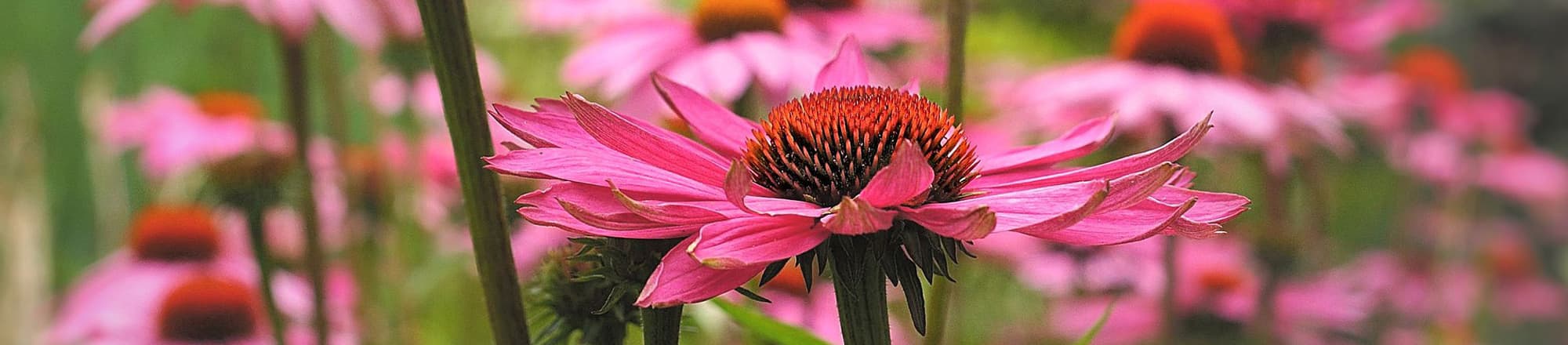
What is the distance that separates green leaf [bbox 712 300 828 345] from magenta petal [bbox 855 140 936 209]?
0.21 feet

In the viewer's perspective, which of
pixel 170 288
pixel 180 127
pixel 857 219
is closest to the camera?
pixel 857 219

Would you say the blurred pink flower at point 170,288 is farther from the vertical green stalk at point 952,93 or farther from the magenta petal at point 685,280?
the magenta petal at point 685,280

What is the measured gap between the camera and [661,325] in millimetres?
279

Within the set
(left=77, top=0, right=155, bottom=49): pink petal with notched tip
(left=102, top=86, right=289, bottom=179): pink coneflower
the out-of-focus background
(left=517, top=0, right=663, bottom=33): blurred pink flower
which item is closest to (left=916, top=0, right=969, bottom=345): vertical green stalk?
the out-of-focus background

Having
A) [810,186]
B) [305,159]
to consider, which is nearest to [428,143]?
[305,159]

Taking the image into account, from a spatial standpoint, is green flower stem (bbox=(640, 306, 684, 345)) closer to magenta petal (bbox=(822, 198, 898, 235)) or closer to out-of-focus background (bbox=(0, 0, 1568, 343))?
magenta petal (bbox=(822, 198, 898, 235))

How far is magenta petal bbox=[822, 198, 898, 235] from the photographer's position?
8.6 inches

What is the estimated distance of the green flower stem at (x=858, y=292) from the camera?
249mm

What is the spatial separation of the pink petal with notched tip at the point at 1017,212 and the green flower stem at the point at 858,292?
0.01 m

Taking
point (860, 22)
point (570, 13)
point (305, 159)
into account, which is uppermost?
point (570, 13)

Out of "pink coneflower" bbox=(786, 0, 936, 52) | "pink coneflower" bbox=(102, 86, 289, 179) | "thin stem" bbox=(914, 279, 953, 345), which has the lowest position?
"thin stem" bbox=(914, 279, 953, 345)

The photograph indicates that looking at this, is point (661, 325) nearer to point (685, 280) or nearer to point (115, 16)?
point (685, 280)

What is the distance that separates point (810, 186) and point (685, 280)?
0.25ft

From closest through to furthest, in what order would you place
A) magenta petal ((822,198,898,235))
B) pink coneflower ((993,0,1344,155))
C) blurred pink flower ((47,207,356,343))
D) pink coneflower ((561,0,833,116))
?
magenta petal ((822,198,898,235))
pink coneflower ((561,0,833,116))
pink coneflower ((993,0,1344,155))
blurred pink flower ((47,207,356,343))
